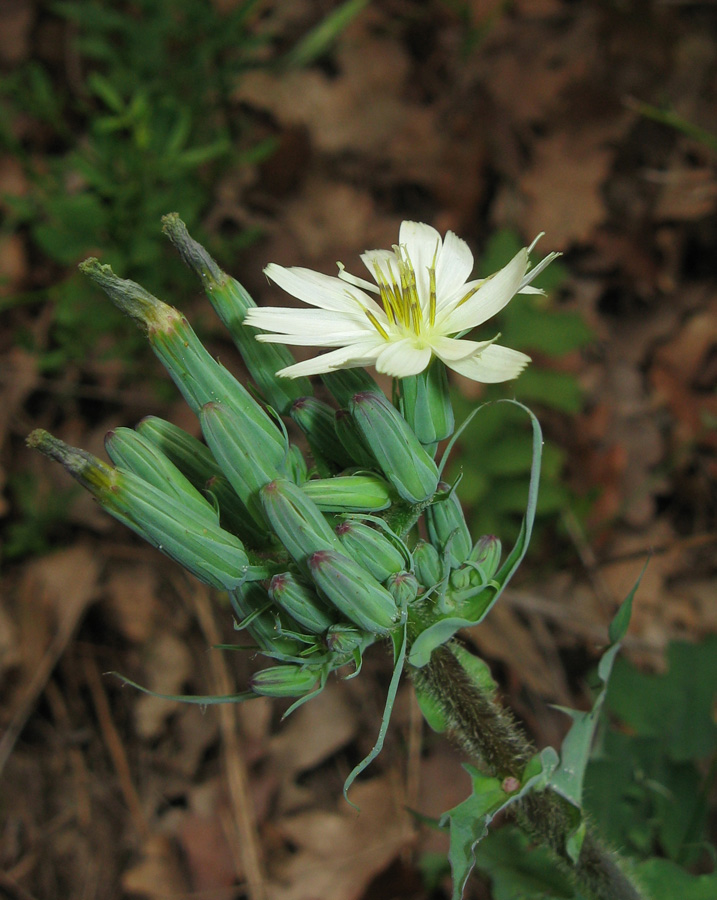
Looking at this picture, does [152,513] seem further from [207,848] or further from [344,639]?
[207,848]

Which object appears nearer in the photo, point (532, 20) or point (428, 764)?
point (428, 764)

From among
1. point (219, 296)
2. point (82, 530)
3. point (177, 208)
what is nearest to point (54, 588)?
point (82, 530)

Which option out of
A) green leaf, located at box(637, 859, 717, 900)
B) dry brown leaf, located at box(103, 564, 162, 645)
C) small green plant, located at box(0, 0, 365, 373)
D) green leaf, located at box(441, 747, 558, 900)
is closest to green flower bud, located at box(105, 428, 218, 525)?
green leaf, located at box(441, 747, 558, 900)

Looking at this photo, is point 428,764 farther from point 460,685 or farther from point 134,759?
point 460,685

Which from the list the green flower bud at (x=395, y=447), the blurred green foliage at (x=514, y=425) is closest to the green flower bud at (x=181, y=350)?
the green flower bud at (x=395, y=447)

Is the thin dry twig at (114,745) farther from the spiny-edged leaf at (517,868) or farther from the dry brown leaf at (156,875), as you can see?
the spiny-edged leaf at (517,868)

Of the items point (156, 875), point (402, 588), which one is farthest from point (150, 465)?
point (156, 875)
